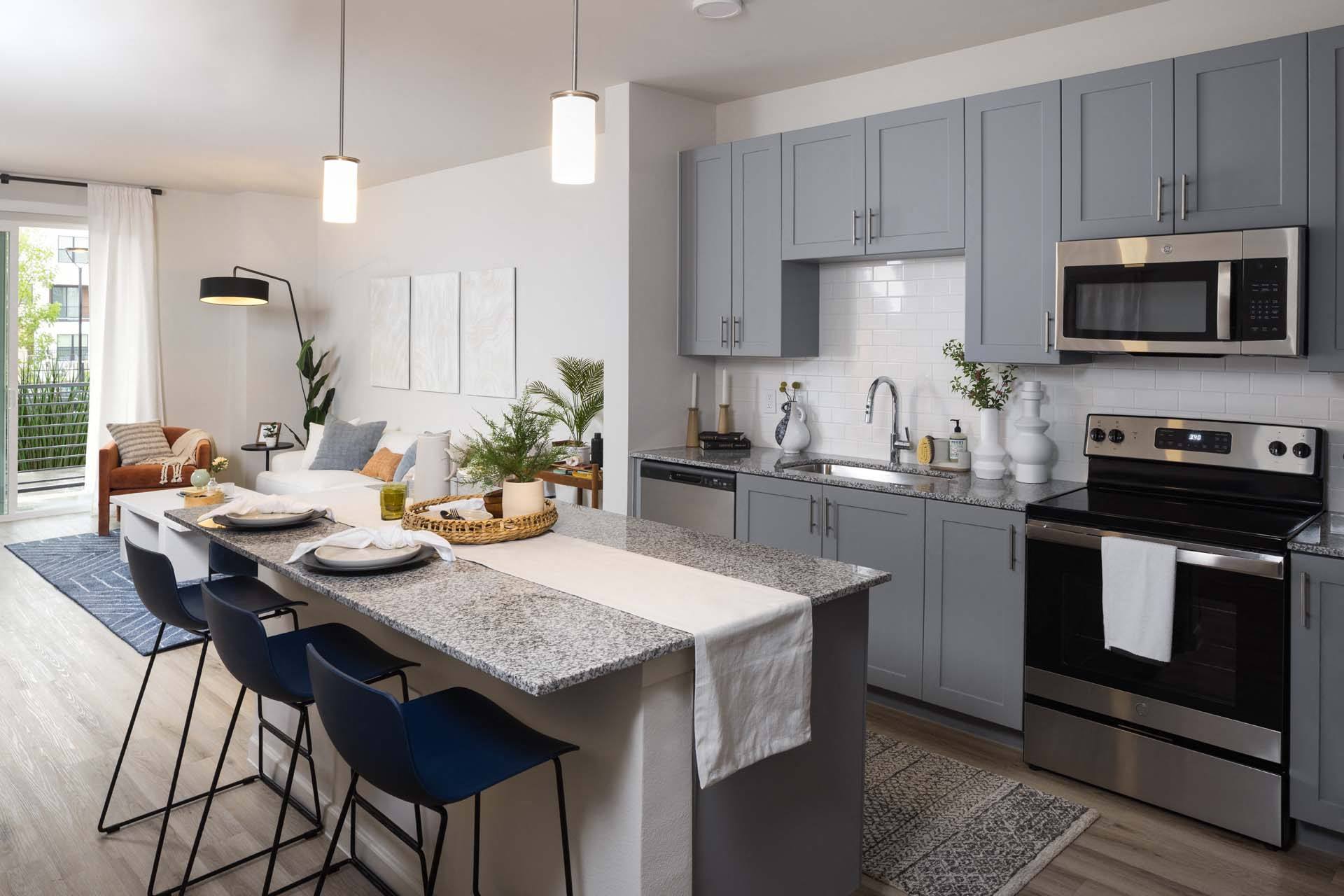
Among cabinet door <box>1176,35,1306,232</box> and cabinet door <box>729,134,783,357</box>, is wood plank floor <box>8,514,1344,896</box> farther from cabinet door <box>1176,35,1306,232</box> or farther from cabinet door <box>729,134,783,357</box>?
cabinet door <box>1176,35,1306,232</box>

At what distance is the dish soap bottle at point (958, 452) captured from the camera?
3.87m

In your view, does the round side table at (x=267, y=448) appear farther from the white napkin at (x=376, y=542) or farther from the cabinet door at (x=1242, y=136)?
the cabinet door at (x=1242, y=136)

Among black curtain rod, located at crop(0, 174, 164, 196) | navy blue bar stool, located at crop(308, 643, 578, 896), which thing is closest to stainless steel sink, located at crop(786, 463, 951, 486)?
navy blue bar stool, located at crop(308, 643, 578, 896)

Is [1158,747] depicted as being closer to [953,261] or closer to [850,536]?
[850,536]

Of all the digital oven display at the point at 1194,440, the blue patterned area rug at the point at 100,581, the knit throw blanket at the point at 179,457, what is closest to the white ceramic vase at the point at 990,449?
the digital oven display at the point at 1194,440

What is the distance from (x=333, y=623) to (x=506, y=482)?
0.60 meters

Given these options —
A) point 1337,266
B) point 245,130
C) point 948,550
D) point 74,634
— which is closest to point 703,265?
point 948,550

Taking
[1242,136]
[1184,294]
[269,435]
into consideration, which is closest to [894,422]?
[1184,294]

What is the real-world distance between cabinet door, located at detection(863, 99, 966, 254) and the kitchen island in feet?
5.99

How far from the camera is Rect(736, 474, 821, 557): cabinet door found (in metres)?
3.78

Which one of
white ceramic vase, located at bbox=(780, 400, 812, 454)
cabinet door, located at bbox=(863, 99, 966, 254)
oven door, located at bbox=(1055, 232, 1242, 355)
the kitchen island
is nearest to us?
the kitchen island

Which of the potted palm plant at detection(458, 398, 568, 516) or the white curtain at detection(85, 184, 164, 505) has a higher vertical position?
the white curtain at detection(85, 184, 164, 505)

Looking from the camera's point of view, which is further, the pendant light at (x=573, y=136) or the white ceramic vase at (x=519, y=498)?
the white ceramic vase at (x=519, y=498)

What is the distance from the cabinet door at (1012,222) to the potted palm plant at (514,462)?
1872 mm
